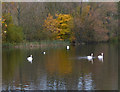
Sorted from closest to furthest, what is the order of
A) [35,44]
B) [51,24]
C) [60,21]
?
[35,44]
[51,24]
[60,21]

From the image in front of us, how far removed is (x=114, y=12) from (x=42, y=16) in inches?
656

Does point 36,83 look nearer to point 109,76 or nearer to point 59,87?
point 59,87

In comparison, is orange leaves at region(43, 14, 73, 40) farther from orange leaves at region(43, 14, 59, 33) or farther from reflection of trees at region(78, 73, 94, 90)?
reflection of trees at region(78, 73, 94, 90)

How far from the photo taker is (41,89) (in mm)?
15562

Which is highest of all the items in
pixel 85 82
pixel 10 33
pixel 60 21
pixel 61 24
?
pixel 60 21

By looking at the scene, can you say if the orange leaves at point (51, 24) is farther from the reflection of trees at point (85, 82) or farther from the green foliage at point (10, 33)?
the reflection of trees at point (85, 82)

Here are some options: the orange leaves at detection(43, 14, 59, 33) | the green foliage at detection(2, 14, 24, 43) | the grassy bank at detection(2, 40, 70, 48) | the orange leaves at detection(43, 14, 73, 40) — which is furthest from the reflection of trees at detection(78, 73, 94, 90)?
the orange leaves at detection(43, 14, 73, 40)

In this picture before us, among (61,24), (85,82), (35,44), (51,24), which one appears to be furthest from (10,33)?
(85,82)

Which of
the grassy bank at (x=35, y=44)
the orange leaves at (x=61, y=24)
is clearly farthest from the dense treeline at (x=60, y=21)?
the grassy bank at (x=35, y=44)

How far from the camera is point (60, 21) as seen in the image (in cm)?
5884

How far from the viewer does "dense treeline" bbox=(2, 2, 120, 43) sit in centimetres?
5053

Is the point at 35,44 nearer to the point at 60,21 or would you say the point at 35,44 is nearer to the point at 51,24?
the point at 51,24

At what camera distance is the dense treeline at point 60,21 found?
1989 inches

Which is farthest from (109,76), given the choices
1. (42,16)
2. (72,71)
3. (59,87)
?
(42,16)
